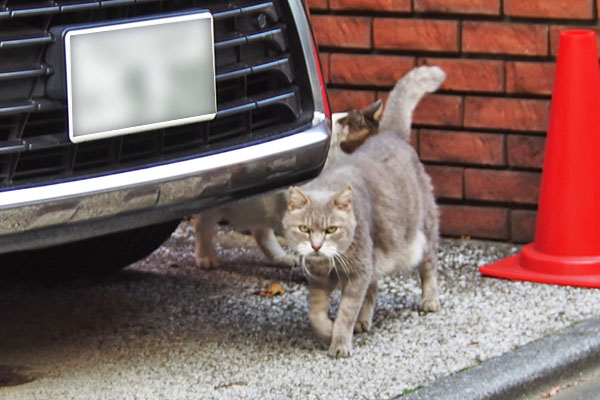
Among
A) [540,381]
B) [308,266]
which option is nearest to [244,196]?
[308,266]

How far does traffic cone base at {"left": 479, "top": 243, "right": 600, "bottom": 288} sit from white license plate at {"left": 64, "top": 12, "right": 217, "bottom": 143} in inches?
68.8

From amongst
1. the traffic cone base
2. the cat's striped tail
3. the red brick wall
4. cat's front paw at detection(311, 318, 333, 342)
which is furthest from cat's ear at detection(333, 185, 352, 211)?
the red brick wall

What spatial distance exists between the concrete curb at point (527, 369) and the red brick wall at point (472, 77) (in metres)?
1.13

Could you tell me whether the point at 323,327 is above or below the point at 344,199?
below

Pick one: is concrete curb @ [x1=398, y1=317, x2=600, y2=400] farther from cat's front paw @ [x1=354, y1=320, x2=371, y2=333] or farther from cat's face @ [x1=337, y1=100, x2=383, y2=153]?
cat's face @ [x1=337, y1=100, x2=383, y2=153]

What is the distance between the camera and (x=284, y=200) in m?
4.58

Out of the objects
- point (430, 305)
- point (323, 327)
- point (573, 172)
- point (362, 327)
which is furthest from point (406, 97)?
point (323, 327)

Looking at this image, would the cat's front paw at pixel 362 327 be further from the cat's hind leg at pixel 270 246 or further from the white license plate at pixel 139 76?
the white license plate at pixel 139 76

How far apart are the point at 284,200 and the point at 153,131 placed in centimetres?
136

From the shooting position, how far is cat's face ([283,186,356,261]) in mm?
3818

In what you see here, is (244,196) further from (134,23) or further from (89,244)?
(89,244)

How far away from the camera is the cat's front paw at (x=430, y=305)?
14.0 ft

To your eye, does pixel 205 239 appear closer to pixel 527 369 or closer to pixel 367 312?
pixel 367 312

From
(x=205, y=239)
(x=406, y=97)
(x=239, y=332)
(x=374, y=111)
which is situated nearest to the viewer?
(x=239, y=332)
